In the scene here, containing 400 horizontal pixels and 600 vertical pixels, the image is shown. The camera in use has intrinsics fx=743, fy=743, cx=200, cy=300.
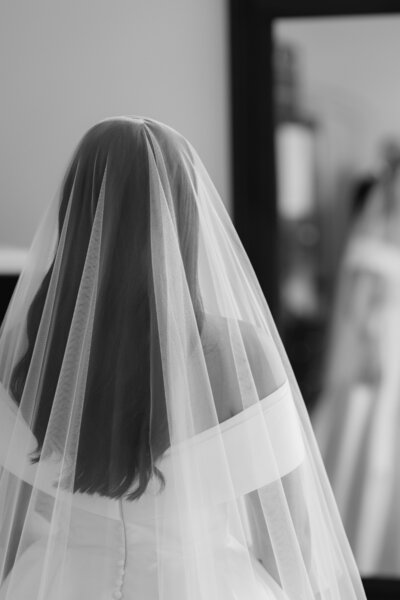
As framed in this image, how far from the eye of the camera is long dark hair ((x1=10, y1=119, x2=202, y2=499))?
0.96 meters

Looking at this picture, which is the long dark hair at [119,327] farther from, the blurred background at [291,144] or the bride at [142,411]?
the blurred background at [291,144]

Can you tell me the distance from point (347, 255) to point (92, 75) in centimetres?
77

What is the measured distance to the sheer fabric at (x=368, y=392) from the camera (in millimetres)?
1871

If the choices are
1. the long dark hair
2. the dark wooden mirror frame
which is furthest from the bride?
the dark wooden mirror frame

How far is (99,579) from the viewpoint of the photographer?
987mm

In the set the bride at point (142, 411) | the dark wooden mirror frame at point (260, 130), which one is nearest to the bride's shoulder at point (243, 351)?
the bride at point (142, 411)

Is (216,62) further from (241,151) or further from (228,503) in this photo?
(228,503)

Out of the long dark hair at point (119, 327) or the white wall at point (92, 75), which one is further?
the white wall at point (92, 75)

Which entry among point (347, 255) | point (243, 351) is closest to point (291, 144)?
point (347, 255)

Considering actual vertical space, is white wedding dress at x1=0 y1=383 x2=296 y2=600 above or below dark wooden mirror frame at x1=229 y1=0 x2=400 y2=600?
below

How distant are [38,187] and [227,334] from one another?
3.13 ft

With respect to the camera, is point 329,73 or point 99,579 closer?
point 99,579

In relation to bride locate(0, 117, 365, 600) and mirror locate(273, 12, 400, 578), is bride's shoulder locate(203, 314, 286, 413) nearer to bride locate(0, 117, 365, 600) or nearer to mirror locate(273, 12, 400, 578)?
bride locate(0, 117, 365, 600)

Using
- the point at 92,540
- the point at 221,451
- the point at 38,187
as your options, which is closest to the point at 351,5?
the point at 38,187
